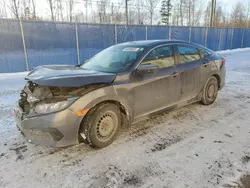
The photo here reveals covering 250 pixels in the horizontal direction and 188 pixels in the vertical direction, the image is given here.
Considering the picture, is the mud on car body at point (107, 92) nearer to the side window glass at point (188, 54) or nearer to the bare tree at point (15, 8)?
the side window glass at point (188, 54)

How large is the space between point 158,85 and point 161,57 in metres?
0.56

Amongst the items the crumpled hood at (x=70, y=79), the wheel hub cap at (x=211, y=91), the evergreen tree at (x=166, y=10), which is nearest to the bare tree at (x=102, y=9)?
the evergreen tree at (x=166, y=10)

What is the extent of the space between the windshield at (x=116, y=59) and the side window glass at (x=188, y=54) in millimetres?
936

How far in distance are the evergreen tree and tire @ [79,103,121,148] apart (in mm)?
39100

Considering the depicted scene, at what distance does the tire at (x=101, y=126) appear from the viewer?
8.56ft

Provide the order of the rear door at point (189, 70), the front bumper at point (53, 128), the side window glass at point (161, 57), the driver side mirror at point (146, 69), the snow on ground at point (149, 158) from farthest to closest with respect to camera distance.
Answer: the rear door at point (189, 70), the side window glass at point (161, 57), the driver side mirror at point (146, 69), the front bumper at point (53, 128), the snow on ground at point (149, 158)

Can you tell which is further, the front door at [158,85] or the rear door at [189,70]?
the rear door at [189,70]

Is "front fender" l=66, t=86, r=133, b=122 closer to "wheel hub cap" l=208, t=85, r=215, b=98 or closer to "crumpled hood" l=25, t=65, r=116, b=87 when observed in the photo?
"crumpled hood" l=25, t=65, r=116, b=87

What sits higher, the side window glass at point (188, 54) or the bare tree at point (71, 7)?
the bare tree at point (71, 7)

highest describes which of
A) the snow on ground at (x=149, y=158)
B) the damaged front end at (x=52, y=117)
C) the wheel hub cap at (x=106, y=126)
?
the damaged front end at (x=52, y=117)

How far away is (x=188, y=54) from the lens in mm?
3951

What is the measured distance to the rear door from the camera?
371cm

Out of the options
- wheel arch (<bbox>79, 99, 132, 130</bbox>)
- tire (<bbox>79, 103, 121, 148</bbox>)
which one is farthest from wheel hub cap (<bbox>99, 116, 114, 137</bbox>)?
wheel arch (<bbox>79, 99, 132, 130</bbox>)

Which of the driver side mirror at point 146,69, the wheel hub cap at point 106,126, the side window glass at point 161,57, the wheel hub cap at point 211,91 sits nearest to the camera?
the wheel hub cap at point 106,126
